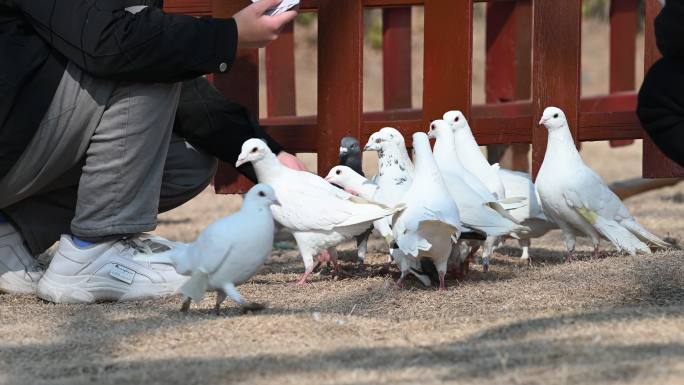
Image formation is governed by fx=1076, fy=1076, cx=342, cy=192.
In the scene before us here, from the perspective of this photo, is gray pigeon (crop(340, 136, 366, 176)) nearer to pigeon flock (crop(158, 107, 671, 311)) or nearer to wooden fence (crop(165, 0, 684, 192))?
pigeon flock (crop(158, 107, 671, 311))

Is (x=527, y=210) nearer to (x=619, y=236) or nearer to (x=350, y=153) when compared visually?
(x=619, y=236)

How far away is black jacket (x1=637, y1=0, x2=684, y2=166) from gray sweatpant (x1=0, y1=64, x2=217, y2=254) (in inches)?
64.5

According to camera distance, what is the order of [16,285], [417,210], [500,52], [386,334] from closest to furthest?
[386,334] → [417,210] → [16,285] → [500,52]

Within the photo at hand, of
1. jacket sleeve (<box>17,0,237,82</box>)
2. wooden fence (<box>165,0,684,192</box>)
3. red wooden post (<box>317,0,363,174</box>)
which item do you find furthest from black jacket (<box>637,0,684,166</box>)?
red wooden post (<box>317,0,363,174</box>)

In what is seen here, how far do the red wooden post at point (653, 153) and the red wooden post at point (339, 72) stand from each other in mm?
1283

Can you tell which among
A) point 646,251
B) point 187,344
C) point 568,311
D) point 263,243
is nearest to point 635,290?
point 568,311

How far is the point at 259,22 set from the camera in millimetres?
3785

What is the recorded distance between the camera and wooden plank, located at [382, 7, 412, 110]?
7.59 meters

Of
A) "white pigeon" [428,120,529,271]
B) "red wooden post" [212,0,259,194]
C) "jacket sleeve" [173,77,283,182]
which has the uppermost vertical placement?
"red wooden post" [212,0,259,194]

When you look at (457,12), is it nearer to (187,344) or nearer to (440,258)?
(440,258)

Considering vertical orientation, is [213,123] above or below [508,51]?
below

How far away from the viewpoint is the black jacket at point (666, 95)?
11.1 ft

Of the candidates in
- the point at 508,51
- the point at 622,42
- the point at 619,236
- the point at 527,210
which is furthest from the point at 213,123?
the point at 622,42

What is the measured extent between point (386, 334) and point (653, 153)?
7.63 feet
